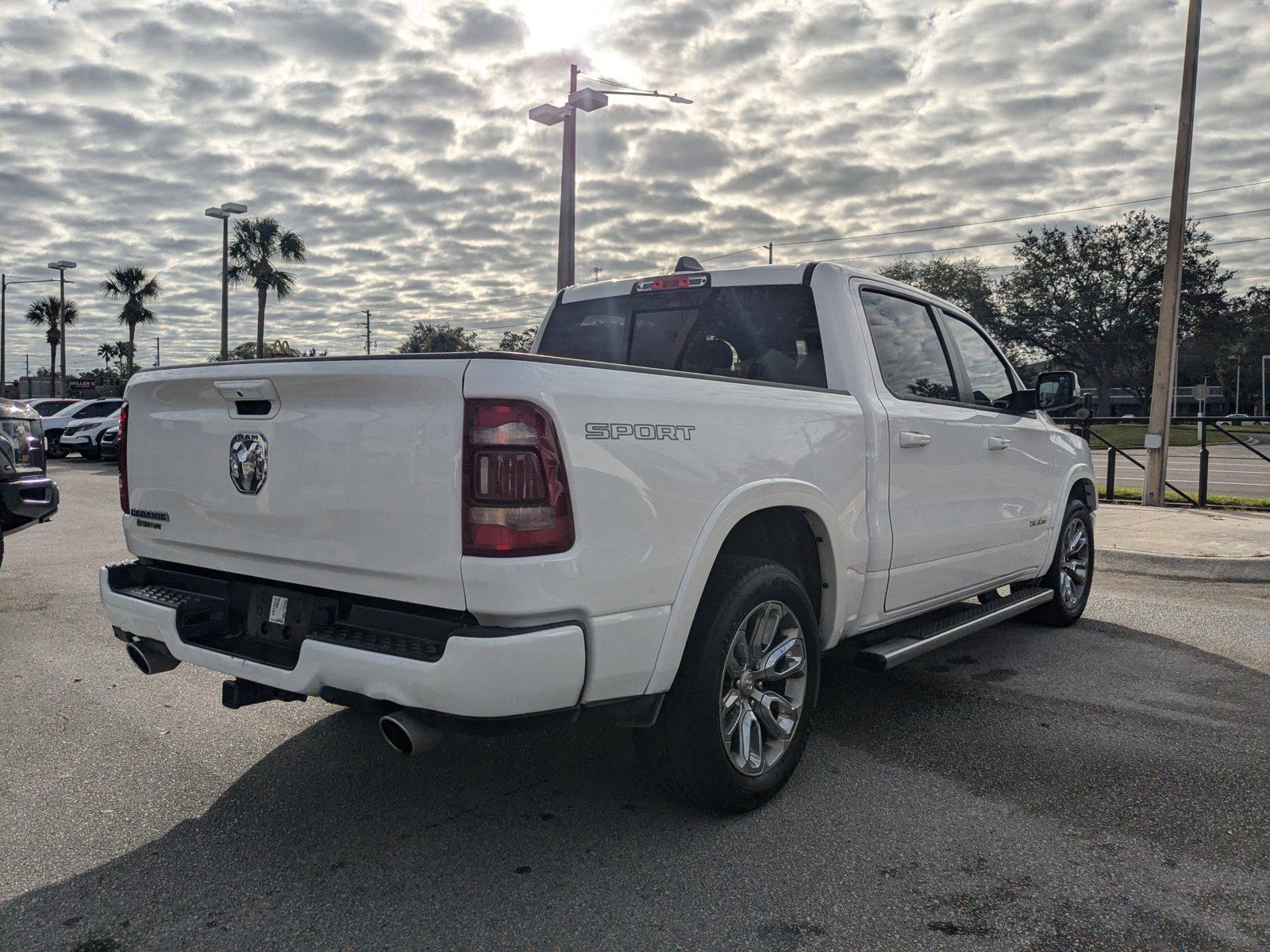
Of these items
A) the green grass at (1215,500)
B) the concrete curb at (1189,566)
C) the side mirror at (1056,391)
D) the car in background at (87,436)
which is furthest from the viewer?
the car in background at (87,436)

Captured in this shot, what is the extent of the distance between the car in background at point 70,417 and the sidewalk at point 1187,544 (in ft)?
82.3

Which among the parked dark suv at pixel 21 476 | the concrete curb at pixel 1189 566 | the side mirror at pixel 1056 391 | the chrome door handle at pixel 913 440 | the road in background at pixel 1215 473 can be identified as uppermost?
the side mirror at pixel 1056 391

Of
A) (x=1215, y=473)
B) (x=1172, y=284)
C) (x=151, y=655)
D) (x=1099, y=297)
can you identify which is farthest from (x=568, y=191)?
(x=1099, y=297)

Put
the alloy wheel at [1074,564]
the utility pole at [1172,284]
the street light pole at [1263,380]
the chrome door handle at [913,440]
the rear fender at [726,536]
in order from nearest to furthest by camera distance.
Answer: the rear fender at [726,536] < the chrome door handle at [913,440] < the alloy wheel at [1074,564] < the utility pole at [1172,284] < the street light pole at [1263,380]

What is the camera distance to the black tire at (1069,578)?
5.92m

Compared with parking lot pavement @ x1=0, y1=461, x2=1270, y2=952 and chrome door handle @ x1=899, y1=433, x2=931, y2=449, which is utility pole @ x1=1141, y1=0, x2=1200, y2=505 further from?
chrome door handle @ x1=899, y1=433, x2=931, y2=449

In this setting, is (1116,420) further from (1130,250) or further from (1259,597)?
(1130,250)

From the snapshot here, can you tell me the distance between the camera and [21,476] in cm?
655

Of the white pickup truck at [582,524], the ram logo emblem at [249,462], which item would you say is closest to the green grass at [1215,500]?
the white pickup truck at [582,524]

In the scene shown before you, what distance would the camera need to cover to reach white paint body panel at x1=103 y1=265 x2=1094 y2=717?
8.45ft

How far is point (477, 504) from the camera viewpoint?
2.55 m

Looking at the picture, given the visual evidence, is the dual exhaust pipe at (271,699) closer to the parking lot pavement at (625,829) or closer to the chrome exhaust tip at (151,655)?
the chrome exhaust tip at (151,655)

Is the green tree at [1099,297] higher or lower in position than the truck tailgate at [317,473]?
higher

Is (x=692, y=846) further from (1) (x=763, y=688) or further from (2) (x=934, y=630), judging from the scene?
(2) (x=934, y=630)
